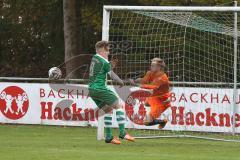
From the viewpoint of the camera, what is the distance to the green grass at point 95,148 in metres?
12.8

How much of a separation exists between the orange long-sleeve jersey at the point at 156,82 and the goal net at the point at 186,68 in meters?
1.01

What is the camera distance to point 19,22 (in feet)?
135

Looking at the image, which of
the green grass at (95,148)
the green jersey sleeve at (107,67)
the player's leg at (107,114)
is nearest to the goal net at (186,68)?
the green grass at (95,148)

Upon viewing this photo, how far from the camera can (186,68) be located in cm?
1997

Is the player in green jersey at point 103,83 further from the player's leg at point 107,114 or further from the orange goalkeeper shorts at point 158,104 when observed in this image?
the orange goalkeeper shorts at point 158,104

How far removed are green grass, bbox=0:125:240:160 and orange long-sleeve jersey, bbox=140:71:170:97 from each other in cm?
133

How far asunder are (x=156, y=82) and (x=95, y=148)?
4074 mm

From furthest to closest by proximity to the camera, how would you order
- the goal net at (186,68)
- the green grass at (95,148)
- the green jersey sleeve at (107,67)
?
the goal net at (186,68)
the green jersey sleeve at (107,67)
the green grass at (95,148)

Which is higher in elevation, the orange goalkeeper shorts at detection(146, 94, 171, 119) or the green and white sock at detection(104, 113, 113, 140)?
the orange goalkeeper shorts at detection(146, 94, 171, 119)

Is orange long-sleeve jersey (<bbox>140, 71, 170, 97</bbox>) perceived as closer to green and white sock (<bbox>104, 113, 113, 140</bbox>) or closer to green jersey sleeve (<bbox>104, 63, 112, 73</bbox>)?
green and white sock (<bbox>104, 113, 113, 140</bbox>)

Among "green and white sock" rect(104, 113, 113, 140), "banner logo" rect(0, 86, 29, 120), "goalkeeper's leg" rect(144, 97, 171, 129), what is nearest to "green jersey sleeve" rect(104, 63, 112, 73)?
"green and white sock" rect(104, 113, 113, 140)

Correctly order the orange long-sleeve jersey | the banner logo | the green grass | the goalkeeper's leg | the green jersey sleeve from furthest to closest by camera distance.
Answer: the banner logo → the orange long-sleeve jersey → the goalkeeper's leg → the green jersey sleeve → the green grass

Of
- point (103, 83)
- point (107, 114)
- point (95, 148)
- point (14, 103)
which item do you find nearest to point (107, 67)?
point (103, 83)

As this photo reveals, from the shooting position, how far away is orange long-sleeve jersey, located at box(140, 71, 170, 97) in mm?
18016
